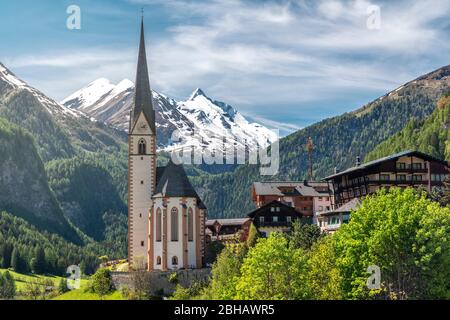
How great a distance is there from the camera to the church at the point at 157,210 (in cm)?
10394

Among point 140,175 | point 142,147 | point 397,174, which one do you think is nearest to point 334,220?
point 397,174

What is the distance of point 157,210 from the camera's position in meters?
105

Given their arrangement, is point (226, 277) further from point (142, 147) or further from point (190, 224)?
point (142, 147)

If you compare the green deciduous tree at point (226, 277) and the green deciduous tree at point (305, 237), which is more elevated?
the green deciduous tree at point (305, 237)

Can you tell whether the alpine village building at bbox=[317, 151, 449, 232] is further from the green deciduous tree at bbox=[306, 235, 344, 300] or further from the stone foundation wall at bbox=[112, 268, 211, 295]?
the green deciduous tree at bbox=[306, 235, 344, 300]

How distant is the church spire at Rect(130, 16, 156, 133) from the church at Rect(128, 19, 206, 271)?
7.0 inches

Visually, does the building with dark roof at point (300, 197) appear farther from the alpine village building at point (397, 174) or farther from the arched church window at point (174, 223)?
the arched church window at point (174, 223)

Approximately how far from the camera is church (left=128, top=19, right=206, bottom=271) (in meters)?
104

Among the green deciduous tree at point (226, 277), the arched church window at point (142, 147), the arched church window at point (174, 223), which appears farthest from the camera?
the arched church window at point (142, 147)

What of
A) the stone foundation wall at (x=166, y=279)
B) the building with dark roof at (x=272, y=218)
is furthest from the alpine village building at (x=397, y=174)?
the stone foundation wall at (x=166, y=279)

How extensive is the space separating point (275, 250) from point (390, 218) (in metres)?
11.5

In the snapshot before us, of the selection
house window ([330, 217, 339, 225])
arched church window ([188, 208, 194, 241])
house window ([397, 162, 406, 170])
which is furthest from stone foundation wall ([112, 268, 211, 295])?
house window ([397, 162, 406, 170])
